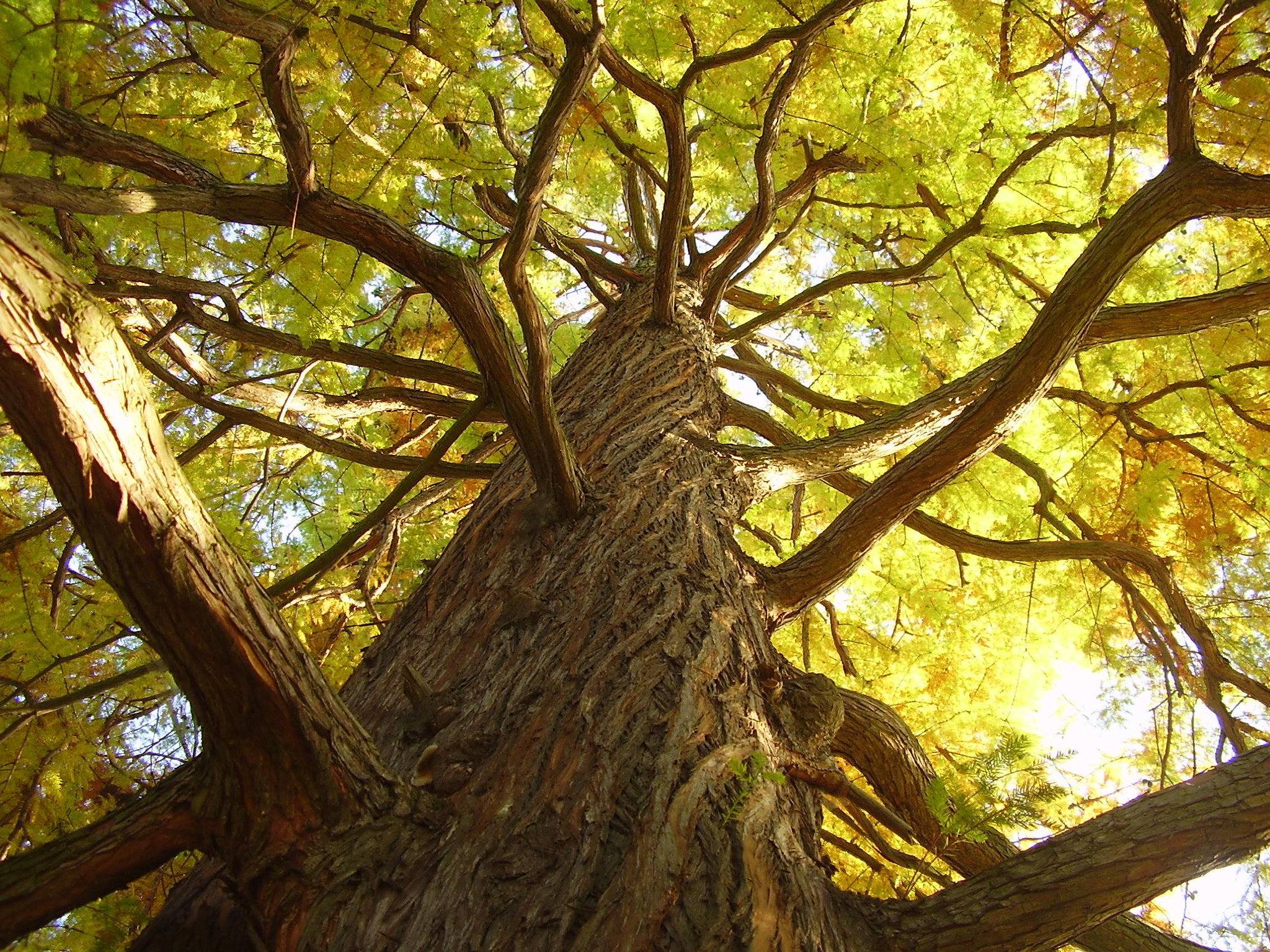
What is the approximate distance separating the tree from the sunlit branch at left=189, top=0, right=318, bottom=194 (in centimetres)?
1

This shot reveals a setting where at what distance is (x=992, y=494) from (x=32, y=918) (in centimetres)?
379

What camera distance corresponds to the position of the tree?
1.25 m

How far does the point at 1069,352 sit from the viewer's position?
7.49 ft

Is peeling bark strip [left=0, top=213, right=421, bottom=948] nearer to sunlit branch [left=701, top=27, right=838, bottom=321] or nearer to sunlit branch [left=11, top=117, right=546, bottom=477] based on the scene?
sunlit branch [left=11, top=117, right=546, bottom=477]

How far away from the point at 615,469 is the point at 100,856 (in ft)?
5.13

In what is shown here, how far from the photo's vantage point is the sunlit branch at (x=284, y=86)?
1677mm

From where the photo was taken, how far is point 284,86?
1.69 metres

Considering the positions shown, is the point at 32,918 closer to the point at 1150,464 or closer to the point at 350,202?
the point at 350,202

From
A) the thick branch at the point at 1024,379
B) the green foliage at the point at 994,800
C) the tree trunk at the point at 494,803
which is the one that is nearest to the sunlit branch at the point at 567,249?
the thick branch at the point at 1024,379

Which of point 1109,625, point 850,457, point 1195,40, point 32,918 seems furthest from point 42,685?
point 1109,625

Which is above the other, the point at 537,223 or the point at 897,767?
the point at 537,223

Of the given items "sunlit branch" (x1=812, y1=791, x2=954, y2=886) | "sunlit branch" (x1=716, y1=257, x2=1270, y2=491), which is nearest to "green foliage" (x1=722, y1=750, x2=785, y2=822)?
"sunlit branch" (x1=812, y1=791, x2=954, y2=886)

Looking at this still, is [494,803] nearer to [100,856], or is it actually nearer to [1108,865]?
[100,856]

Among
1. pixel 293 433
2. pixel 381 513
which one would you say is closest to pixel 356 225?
pixel 381 513
